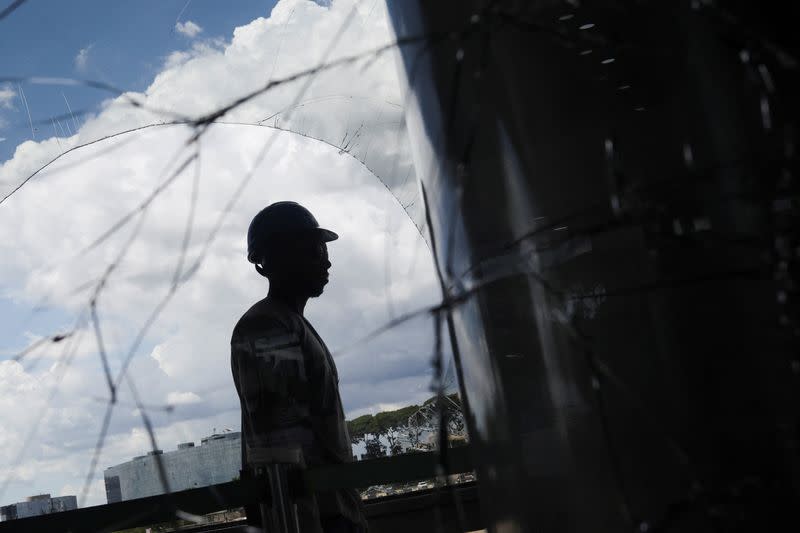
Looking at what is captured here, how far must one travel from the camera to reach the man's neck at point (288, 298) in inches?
75.8

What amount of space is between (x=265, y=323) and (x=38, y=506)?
616mm

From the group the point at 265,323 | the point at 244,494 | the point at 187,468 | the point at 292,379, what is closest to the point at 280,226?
the point at 265,323

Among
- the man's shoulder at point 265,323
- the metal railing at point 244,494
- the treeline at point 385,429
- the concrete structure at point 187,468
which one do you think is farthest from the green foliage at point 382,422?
the metal railing at point 244,494

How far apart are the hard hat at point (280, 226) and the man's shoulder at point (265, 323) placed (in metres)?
0.28

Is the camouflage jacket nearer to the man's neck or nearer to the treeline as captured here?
the man's neck

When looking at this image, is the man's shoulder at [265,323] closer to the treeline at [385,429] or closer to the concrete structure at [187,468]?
the concrete structure at [187,468]

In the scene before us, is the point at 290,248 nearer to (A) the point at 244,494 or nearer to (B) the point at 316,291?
(B) the point at 316,291

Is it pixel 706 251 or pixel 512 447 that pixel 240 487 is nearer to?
pixel 512 447

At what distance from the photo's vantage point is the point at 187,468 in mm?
2027

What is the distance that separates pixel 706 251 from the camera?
531mm

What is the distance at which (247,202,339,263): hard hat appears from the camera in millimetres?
2082

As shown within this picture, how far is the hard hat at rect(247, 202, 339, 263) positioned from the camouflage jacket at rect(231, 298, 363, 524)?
276mm

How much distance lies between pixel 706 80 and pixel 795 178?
12cm

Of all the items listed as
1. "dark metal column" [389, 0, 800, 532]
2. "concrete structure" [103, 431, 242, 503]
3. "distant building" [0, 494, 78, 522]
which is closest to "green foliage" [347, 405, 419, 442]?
"concrete structure" [103, 431, 242, 503]
